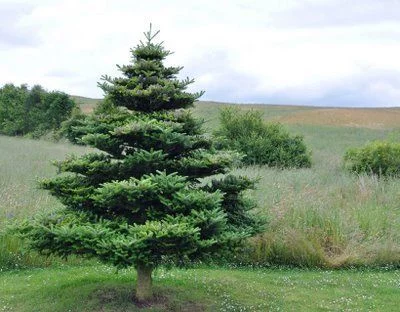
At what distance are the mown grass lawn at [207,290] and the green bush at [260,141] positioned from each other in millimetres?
12790

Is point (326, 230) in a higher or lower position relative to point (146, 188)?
lower

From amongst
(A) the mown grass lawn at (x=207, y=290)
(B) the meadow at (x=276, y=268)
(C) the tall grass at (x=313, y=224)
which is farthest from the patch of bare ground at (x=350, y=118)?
(A) the mown grass lawn at (x=207, y=290)

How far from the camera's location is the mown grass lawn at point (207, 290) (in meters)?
6.66

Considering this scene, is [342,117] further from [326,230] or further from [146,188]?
[146,188]

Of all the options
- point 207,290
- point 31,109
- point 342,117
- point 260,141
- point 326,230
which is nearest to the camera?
point 207,290

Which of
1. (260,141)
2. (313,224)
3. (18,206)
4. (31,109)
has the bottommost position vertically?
(313,224)

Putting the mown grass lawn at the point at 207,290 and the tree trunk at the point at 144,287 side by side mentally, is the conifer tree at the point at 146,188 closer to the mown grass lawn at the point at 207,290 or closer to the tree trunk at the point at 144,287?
the tree trunk at the point at 144,287

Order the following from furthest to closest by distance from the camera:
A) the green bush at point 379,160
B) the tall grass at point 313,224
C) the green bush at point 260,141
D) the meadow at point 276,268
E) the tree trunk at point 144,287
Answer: the green bush at point 260,141 → the green bush at point 379,160 → the tall grass at point 313,224 → the meadow at point 276,268 → the tree trunk at point 144,287

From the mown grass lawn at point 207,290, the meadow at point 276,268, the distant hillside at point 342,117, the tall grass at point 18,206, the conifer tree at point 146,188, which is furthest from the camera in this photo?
the distant hillside at point 342,117

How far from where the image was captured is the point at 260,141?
21.5m

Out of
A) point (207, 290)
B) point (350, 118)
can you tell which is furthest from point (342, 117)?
point (207, 290)

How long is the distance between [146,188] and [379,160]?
45.1 feet

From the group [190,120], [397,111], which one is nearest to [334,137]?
[397,111]

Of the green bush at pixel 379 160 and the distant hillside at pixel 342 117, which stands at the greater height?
the distant hillside at pixel 342 117
